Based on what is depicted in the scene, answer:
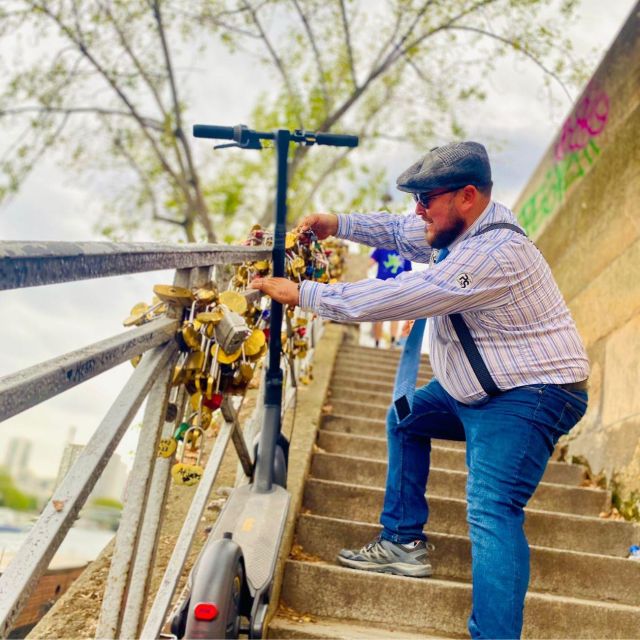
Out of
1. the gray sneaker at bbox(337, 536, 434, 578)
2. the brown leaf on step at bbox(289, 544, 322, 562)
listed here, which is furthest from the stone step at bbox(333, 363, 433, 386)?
the gray sneaker at bbox(337, 536, 434, 578)

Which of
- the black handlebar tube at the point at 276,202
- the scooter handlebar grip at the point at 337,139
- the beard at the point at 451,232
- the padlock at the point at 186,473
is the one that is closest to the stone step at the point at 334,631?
the black handlebar tube at the point at 276,202

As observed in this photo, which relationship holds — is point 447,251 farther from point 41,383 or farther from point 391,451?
point 41,383

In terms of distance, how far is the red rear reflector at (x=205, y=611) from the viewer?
163 centimetres

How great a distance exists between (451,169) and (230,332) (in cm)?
91

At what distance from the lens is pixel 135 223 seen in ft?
45.7

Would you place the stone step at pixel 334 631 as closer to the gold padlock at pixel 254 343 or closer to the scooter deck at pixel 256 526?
the scooter deck at pixel 256 526

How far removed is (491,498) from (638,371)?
2.40 metres

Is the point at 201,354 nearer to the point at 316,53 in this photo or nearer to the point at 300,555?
the point at 300,555

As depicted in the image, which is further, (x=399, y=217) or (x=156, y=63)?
(x=156, y=63)

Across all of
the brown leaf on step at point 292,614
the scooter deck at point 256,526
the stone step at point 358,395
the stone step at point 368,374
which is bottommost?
the brown leaf on step at point 292,614

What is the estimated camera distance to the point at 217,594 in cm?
169

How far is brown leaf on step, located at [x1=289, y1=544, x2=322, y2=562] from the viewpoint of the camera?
122 inches

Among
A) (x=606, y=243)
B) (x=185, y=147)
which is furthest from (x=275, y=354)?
(x=185, y=147)

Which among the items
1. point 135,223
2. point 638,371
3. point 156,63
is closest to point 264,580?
point 638,371
